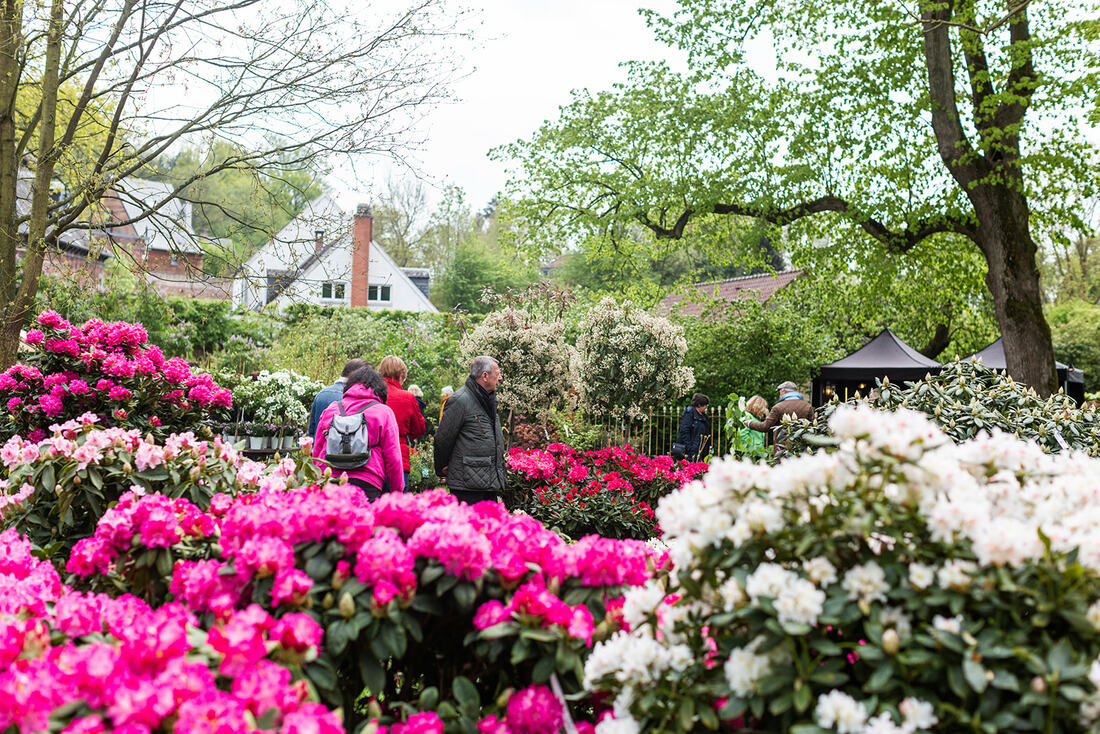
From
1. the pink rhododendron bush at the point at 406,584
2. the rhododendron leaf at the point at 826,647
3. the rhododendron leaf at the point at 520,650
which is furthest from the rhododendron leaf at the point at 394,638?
the rhododendron leaf at the point at 826,647

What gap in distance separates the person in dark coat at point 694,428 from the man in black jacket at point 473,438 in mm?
4423

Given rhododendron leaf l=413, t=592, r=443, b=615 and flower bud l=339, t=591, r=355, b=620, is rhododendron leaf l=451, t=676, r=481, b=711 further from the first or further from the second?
flower bud l=339, t=591, r=355, b=620

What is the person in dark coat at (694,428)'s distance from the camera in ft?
32.4

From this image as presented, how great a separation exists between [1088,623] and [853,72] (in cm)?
1270

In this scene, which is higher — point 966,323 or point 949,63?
→ point 949,63

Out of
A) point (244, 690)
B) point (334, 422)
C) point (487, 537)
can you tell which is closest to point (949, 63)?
point (334, 422)

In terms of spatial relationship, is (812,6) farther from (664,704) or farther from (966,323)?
(664,704)

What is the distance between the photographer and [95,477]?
9.63 feet

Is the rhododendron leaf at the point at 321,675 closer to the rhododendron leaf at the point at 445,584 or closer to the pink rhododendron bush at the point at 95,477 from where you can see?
the rhododendron leaf at the point at 445,584

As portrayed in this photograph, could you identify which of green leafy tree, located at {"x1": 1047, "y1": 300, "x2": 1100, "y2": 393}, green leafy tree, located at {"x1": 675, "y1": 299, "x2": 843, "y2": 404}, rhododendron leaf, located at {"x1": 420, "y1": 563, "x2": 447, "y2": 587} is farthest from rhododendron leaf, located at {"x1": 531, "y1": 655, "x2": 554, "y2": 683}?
green leafy tree, located at {"x1": 1047, "y1": 300, "x2": 1100, "y2": 393}

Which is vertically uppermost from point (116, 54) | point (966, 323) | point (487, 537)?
point (116, 54)

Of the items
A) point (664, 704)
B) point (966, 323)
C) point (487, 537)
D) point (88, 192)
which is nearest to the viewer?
point (664, 704)

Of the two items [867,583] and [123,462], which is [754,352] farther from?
[867,583]

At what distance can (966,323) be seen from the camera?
58.8 feet
